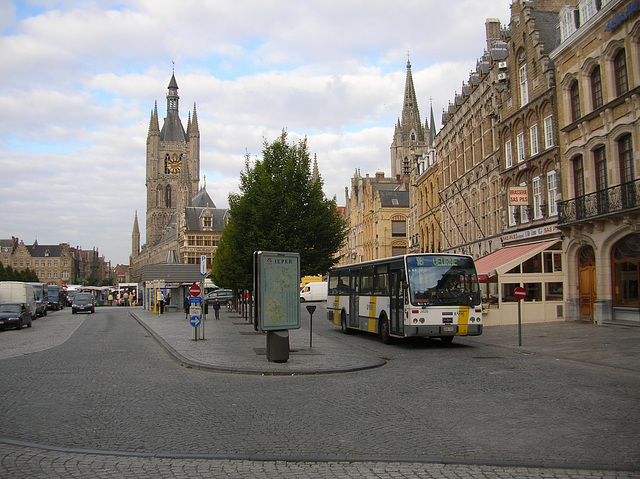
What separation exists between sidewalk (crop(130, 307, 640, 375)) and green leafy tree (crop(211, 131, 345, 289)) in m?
5.19

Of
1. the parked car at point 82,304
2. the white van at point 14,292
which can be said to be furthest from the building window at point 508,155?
the parked car at point 82,304

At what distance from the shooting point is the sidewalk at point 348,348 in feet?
44.4

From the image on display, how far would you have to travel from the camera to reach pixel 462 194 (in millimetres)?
38812

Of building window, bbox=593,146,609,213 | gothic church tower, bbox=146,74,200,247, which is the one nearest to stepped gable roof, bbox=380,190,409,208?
building window, bbox=593,146,609,213

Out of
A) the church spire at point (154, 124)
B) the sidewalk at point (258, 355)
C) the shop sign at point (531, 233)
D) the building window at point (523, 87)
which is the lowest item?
the sidewalk at point (258, 355)

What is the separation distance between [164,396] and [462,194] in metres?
31.8

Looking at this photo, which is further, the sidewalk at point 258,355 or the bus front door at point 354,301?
the bus front door at point 354,301

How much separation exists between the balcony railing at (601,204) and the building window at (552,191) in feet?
5.00

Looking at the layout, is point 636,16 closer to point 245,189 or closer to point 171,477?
point 245,189

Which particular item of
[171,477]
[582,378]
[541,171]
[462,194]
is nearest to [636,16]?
[541,171]

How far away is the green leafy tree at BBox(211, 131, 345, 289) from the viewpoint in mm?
27391

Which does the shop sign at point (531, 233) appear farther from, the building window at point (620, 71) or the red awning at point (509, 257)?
the building window at point (620, 71)

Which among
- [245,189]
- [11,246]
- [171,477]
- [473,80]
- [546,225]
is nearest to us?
[171,477]

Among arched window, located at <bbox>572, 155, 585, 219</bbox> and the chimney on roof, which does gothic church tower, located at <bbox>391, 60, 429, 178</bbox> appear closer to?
the chimney on roof
